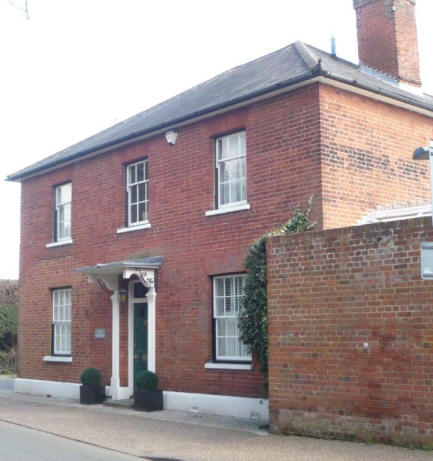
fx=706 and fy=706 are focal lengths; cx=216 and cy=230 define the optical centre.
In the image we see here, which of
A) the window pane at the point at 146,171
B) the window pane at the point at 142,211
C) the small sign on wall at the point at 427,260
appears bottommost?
the small sign on wall at the point at 427,260

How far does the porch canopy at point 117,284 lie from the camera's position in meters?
15.4

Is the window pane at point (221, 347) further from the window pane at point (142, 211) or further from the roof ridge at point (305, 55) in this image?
the roof ridge at point (305, 55)

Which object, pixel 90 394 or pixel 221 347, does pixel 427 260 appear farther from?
pixel 90 394

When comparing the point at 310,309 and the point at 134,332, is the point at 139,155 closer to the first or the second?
the point at 134,332

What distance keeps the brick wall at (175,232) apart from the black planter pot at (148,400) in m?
0.40

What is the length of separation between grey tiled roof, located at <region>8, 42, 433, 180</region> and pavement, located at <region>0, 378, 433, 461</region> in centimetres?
629

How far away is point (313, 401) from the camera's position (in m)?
10.6

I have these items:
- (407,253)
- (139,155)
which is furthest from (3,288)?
(407,253)

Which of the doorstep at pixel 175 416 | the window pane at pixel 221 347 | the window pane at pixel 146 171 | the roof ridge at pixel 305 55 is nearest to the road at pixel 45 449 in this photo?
the doorstep at pixel 175 416

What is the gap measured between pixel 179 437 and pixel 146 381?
11.6ft

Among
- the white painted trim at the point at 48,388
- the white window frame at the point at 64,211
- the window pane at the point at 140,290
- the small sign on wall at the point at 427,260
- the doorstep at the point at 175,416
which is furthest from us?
the white window frame at the point at 64,211

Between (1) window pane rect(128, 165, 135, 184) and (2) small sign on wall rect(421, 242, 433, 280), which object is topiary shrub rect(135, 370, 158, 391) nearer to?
(1) window pane rect(128, 165, 135, 184)

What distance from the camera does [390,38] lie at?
1722 cm

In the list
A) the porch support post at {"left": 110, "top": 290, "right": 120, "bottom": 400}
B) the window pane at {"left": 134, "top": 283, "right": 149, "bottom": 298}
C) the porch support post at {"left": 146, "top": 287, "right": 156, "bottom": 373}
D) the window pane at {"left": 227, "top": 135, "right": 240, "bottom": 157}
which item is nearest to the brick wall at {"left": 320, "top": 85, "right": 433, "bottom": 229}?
the window pane at {"left": 227, "top": 135, "right": 240, "bottom": 157}
